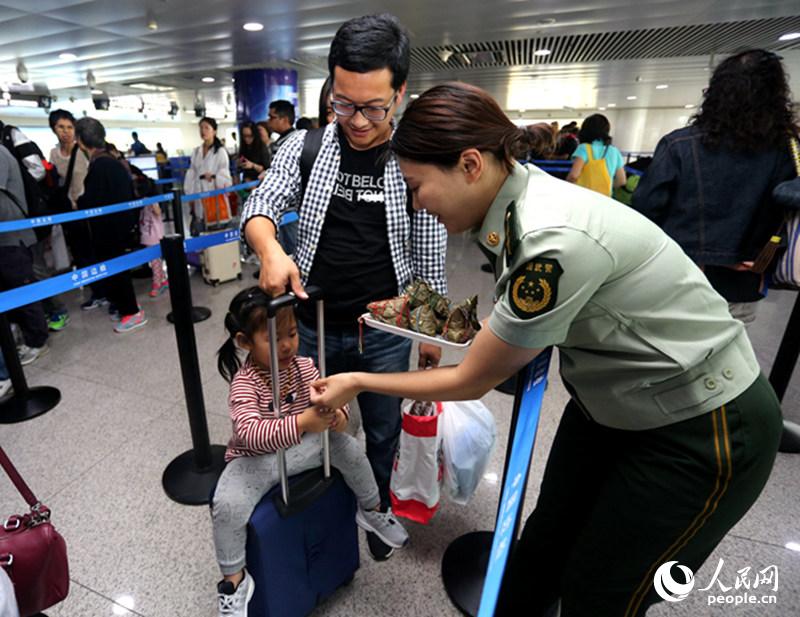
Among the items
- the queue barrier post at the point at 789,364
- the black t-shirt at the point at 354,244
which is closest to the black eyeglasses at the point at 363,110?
the black t-shirt at the point at 354,244

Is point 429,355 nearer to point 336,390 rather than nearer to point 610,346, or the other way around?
point 336,390

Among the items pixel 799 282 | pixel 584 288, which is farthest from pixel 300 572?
pixel 799 282

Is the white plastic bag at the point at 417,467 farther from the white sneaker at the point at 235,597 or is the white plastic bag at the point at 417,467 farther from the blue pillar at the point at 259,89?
the blue pillar at the point at 259,89

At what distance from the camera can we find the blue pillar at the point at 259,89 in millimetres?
10367

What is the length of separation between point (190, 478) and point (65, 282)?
1.06 meters

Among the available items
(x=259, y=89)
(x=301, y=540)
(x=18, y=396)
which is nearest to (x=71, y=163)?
(x=18, y=396)

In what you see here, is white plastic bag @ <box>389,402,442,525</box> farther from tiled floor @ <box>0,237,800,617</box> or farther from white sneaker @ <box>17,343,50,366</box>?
white sneaker @ <box>17,343,50,366</box>

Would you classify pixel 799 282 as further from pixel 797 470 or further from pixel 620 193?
pixel 620 193

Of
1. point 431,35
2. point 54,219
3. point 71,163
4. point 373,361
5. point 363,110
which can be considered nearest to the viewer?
point 363,110

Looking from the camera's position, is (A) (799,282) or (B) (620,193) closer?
(A) (799,282)

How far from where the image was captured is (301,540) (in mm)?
1300

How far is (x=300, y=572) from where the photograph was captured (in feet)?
4.38

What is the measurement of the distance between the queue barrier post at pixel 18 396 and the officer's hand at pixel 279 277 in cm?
219

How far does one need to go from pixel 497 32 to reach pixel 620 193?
12.3 ft
